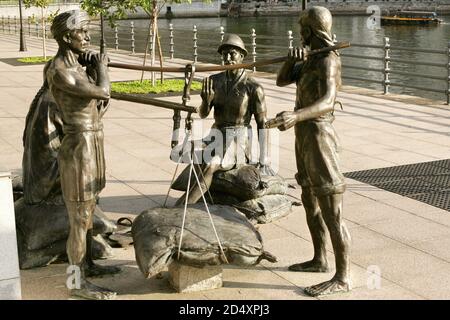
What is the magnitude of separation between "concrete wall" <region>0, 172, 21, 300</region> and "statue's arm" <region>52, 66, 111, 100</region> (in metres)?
0.76

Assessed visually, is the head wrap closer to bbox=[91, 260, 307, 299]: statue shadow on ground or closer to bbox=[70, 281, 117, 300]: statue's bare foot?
bbox=[70, 281, 117, 300]: statue's bare foot

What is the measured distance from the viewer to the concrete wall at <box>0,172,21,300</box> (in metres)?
5.19

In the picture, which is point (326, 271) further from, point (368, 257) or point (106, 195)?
point (106, 195)

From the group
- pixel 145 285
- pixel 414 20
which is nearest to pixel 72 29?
pixel 145 285

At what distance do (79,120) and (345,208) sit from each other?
143 inches

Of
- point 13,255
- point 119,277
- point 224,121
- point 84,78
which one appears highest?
point 84,78

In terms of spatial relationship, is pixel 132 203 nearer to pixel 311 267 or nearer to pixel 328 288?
pixel 311 267

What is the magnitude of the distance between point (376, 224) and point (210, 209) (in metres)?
2.09

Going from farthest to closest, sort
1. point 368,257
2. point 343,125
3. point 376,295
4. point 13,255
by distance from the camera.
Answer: point 343,125, point 368,257, point 376,295, point 13,255

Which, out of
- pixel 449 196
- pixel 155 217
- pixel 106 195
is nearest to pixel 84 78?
pixel 155 217

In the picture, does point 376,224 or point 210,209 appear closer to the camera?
point 210,209

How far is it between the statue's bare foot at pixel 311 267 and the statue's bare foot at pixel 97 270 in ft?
4.93

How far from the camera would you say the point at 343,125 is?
13086 mm

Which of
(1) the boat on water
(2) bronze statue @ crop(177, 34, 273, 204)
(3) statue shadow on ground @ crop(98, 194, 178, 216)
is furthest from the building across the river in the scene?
(2) bronze statue @ crop(177, 34, 273, 204)
